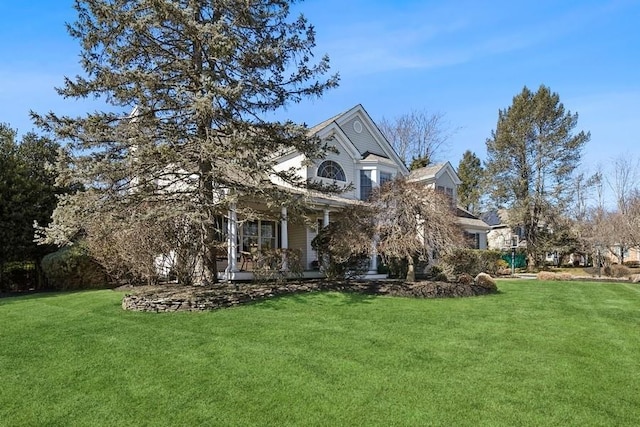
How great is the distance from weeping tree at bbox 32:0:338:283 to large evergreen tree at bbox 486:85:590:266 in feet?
83.5

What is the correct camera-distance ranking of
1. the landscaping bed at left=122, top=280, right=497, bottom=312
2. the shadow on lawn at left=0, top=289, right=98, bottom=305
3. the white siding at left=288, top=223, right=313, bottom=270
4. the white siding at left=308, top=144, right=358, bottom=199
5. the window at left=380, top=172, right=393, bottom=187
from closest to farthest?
the landscaping bed at left=122, top=280, right=497, bottom=312 < the shadow on lawn at left=0, top=289, right=98, bottom=305 < the white siding at left=288, top=223, right=313, bottom=270 < the white siding at left=308, top=144, right=358, bottom=199 < the window at left=380, top=172, right=393, bottom=187

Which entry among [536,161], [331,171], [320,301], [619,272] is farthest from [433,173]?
[320,301]

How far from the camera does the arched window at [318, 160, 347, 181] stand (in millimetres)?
18219

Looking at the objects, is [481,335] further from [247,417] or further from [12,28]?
[12,28]

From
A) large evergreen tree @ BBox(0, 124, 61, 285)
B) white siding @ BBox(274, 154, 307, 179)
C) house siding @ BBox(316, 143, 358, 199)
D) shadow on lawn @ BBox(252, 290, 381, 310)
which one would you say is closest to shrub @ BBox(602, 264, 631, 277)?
house siding @ BBox(316, 143, 358, 199)

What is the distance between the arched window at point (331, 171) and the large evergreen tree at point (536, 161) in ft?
59.4

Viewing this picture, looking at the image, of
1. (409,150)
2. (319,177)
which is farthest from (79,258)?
(409,150)

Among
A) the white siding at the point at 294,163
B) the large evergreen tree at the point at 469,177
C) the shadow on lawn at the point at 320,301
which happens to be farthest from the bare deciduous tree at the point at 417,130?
the shadow on lawn at the point at 320,301

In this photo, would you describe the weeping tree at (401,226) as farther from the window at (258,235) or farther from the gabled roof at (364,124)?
the gabled roof at (364,124)

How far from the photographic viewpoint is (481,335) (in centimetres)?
716

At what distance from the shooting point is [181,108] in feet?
33.3

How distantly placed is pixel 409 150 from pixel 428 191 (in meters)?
26.7

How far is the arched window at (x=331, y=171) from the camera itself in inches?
717

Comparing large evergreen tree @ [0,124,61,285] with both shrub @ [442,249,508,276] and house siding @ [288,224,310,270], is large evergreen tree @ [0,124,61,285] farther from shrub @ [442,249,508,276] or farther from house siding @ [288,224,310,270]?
shrub @ [442,249,508,276]
